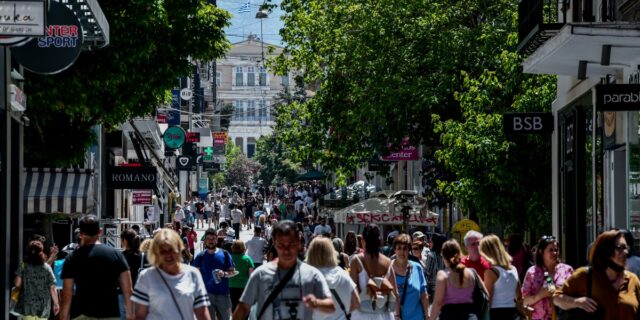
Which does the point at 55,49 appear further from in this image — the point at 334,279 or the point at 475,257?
the point at 334,279

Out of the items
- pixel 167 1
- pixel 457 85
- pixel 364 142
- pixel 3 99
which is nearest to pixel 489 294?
pixel 3 99

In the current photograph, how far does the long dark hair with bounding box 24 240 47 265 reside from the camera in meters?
15.4

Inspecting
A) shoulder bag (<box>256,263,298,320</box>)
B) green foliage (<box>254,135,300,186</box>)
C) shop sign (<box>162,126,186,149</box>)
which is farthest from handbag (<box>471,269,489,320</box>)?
green foliage (<box>254,135,300,186</box>)

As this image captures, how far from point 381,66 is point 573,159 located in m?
9.08

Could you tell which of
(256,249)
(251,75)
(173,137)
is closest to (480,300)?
(256,249)

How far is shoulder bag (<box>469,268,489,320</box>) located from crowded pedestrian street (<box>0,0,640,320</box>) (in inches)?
0.6

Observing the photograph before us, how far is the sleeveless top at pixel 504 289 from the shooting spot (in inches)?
533

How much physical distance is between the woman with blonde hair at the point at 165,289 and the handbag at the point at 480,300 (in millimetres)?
3536

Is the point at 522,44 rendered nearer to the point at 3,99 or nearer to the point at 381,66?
the point at 3,99

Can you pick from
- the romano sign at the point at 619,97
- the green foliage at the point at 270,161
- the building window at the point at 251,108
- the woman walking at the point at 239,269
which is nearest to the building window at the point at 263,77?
the building window at the point at 251,108

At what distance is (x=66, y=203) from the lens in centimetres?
2467

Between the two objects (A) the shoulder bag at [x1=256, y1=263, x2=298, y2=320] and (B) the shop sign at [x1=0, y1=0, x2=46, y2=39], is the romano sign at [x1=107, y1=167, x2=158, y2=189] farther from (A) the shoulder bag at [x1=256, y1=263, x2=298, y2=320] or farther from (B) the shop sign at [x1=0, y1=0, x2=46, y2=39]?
(A) the shoulder bag at [x1=256, y1=263, x2=298, y2=320]

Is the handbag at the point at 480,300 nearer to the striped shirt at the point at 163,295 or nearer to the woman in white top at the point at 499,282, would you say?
the woman in white top at the point at 499,282

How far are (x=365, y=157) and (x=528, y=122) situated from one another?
11.4 meters
